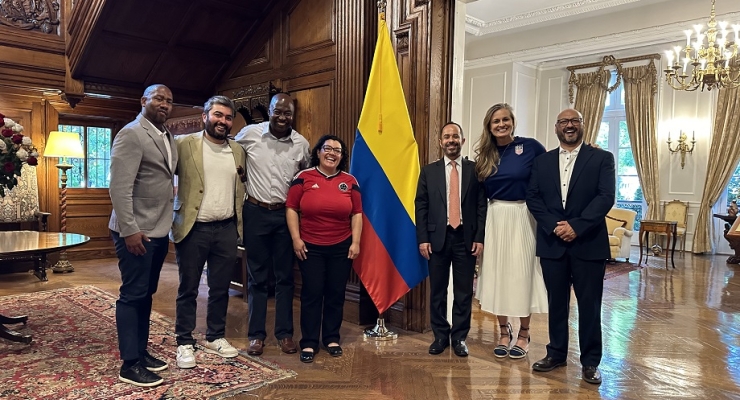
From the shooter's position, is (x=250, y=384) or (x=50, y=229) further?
(x=50, y=229)

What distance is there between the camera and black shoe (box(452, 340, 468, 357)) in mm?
3238

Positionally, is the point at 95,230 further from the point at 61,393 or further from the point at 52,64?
the point at 61,393

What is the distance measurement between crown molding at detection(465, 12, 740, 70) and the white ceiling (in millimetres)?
412

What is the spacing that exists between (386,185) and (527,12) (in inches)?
268

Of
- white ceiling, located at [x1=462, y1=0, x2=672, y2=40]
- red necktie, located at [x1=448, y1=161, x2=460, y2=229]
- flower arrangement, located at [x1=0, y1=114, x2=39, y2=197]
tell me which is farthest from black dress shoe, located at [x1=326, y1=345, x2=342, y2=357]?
white ceiling, located at [x1=462, y1=0, x2=672, y2=40]

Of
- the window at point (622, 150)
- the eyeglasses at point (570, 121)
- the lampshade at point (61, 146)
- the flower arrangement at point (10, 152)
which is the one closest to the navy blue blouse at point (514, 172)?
the eyeglasses at point (570, 121)

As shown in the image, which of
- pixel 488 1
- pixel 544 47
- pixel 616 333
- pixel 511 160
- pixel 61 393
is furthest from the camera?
pixel 544 47

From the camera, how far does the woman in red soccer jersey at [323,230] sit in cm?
308

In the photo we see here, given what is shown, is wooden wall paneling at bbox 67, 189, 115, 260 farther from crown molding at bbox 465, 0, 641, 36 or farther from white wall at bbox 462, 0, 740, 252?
white wall at bbox 462, 0, 740, 252

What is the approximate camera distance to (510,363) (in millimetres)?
3152

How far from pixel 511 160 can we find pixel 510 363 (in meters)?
1.23

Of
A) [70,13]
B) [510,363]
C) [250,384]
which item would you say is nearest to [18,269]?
[70,13]

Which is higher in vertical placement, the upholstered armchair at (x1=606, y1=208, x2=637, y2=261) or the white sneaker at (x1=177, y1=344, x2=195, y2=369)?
the upholstered armchair at (x1=606, y1=208, x2=637, y2=261)

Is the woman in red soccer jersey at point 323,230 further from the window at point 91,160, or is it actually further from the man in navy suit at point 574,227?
the window at point 91,160
